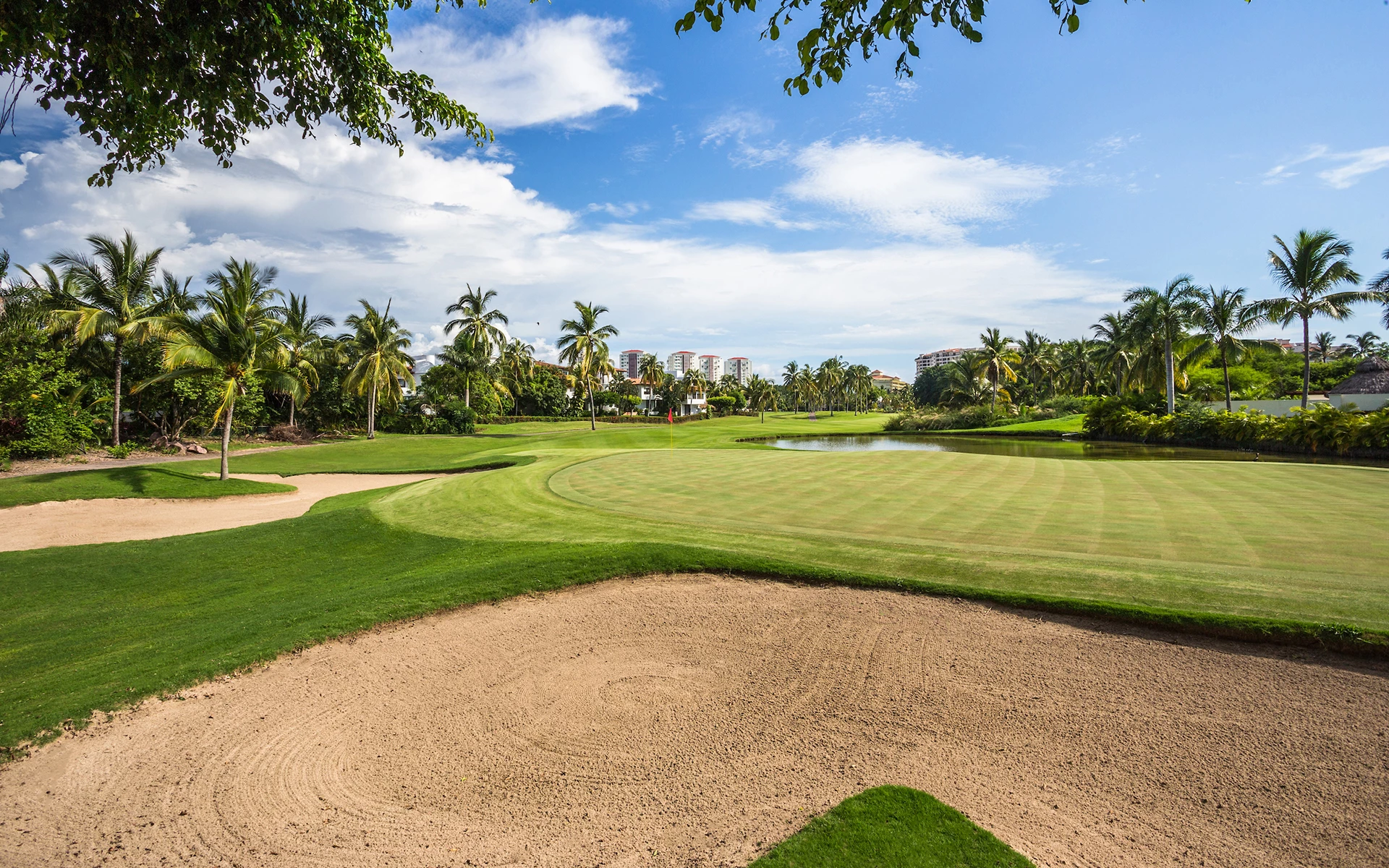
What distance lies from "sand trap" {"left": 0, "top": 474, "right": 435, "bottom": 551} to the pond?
2003 centimetres

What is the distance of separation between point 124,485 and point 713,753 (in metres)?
22.8

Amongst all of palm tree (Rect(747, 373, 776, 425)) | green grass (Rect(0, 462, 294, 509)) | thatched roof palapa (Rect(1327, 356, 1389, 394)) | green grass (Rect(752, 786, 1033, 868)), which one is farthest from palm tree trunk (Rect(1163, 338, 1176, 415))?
palm tree (Rect(747, 373, 776, 425))

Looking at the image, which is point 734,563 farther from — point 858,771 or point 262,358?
point 262,358

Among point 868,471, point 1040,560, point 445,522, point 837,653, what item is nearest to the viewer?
point 837,653

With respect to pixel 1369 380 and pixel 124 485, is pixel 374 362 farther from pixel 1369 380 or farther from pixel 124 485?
pixel 1369 380

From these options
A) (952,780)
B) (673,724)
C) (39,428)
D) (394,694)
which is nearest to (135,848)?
(394,694)

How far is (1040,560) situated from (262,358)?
24.4m

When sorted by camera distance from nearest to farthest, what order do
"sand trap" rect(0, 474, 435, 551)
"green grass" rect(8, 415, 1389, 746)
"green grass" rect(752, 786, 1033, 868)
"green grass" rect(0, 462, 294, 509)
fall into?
"green grass" rect(752, 786, 1033, 868) < "green grass" rect(8, 415, 1389, 746) < "sand trap" rect(0, 474, 435, 551) < "green grass" rect(0, 462, 294, 509)

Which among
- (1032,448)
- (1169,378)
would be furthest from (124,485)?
(1169,378)

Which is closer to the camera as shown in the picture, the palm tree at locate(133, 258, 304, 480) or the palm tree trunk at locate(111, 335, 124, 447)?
the palm tree at locate(133, 258, 304, 480)

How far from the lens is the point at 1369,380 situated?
45750 mm

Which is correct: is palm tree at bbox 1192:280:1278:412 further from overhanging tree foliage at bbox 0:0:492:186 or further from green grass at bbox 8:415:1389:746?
overhanging tree foliage at bbox 0:0:492:186

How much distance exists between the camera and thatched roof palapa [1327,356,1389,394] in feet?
147

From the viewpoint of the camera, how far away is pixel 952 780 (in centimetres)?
394
